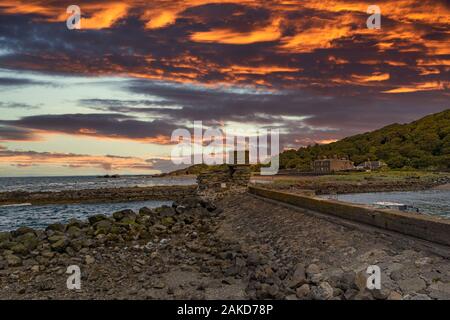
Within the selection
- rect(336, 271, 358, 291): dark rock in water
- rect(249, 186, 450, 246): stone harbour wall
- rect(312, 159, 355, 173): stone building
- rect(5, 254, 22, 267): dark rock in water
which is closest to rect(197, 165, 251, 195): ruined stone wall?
rect(249, 186, 450, 246): stone harbour wall

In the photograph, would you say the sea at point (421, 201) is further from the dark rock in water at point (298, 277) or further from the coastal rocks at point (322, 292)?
the coastal rocks at point (322, 292)

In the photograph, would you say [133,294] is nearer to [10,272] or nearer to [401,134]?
[10,272]

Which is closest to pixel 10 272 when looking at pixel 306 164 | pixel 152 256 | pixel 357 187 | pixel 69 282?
pixel 69 282

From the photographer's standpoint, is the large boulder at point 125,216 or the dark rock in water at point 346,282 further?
the large boulder at point 125,216

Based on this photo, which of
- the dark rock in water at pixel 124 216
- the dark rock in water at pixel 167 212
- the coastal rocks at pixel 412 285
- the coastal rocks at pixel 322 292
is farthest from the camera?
the dark rock in water at pixel 167 212

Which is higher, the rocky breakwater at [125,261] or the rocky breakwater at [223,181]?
the rocky breakwater at [223,181]

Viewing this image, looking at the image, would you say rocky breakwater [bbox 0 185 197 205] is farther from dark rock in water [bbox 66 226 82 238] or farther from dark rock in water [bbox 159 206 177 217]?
dark rock in water [bbox 66 226 82 238]

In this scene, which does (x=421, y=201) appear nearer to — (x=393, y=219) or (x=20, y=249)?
(x=393, y=219)

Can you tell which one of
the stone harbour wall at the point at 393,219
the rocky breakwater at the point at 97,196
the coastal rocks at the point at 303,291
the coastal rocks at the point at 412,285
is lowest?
the rocky breakwater at the point at 97,196

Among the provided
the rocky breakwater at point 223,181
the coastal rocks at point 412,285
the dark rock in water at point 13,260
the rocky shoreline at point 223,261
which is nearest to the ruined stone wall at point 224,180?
the rocky breakwater at point 223,181

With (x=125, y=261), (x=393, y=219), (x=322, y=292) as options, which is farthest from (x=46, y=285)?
(x=393, y=219)

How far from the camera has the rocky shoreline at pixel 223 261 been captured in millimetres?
7688

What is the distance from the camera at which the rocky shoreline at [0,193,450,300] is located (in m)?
7.69

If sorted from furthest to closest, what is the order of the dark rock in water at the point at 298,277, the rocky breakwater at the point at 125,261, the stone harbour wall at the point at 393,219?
the rocky breakwater at the point at 125,261
the stone harbour wall at the point at 393,219
the dark rock in water at the point at 298,277
